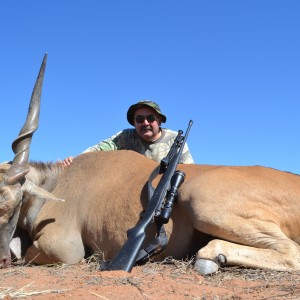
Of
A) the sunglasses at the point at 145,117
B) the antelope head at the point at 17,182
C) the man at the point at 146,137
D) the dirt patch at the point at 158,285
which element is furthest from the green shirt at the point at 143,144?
the dirt patch at the point at 158,285

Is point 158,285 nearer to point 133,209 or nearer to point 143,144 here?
point 133,209

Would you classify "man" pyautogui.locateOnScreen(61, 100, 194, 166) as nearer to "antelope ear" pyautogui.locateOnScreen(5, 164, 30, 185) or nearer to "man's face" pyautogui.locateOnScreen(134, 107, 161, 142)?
"man's face" pyautogui.locateOnScreen(134, 107, 161, 142)

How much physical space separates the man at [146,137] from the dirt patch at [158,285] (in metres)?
3.06

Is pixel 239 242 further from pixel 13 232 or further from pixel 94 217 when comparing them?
pixel 13 232

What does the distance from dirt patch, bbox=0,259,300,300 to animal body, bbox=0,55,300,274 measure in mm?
201

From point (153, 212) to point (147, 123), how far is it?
9.47 feet

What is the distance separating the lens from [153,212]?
12.6ft

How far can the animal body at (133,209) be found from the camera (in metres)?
3.72

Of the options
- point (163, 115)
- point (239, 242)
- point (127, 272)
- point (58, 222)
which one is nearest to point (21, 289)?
point (127, 272)

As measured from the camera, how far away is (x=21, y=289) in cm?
275

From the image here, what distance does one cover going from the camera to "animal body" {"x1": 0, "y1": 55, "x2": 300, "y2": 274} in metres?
3.72

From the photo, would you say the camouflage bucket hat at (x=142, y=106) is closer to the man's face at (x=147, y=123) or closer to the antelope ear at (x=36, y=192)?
the man's face at (x=147, y=123)

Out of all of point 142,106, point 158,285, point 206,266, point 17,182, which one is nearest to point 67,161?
point 17,182

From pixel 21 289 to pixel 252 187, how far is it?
1992 mm
